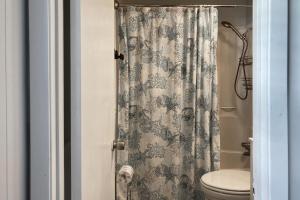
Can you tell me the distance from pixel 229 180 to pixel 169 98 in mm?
892

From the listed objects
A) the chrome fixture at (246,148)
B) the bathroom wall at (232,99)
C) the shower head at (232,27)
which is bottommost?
the chrome fixture at (246,148)

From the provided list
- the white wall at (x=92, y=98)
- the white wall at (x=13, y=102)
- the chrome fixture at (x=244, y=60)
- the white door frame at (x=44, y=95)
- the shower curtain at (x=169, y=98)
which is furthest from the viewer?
the chrome fixture at (x=244, y=60)

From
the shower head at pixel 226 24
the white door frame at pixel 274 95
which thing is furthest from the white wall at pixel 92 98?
the shower head at pixel 226 24

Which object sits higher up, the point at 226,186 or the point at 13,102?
the point at 13,102

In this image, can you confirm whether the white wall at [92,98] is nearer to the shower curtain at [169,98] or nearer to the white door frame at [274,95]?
the white door frame at [274,95]

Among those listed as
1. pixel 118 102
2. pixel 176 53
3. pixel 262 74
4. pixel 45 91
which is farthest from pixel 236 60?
pixel 45 91

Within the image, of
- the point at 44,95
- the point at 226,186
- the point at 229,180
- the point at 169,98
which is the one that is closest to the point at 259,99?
the point at 44,95

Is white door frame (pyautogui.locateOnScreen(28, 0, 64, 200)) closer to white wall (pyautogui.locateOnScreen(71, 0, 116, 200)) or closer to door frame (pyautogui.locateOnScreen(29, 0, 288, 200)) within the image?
door frame (pyautogui.locateOnScreen(29, 0, 288, 200))

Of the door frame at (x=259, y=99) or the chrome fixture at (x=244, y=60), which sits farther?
the chrome fixture at (x=244, y=60)

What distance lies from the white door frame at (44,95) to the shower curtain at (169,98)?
176 centimetres

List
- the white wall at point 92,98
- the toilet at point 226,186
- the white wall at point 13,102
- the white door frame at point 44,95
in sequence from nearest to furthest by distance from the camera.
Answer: the white wall at point 13,102 < the white door frame at point 44,95 < the white wall at point 92,98 < the toilet at point 226,186

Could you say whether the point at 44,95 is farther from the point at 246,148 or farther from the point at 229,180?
the point at 246,148

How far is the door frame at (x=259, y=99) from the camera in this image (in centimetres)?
81

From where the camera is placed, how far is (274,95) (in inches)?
32.3
